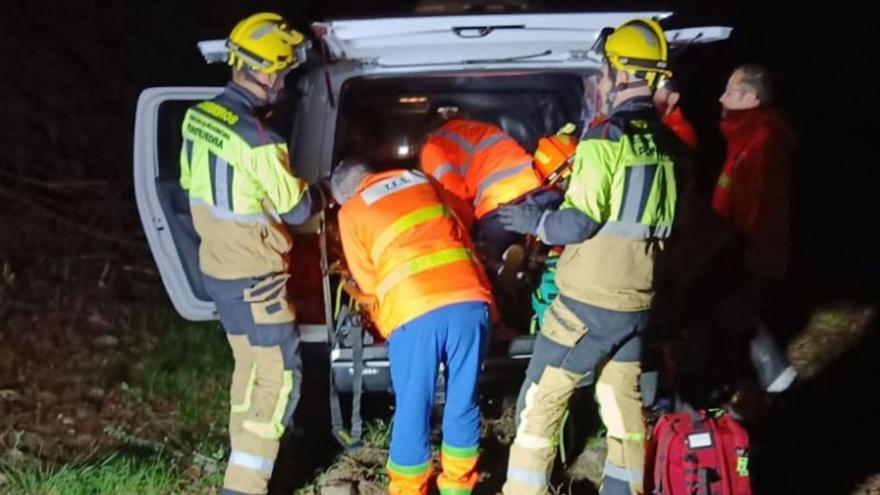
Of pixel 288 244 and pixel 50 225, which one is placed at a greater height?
pixel 288 244

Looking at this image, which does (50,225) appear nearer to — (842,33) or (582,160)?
(582,160)

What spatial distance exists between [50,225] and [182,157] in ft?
14.3

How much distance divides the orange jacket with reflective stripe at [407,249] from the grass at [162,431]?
1.24 metres

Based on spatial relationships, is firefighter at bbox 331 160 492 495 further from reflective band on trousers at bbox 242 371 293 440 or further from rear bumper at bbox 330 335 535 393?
A: reflective band on trousers at bbox 242 371 293 440

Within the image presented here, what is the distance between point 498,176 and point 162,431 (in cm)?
205

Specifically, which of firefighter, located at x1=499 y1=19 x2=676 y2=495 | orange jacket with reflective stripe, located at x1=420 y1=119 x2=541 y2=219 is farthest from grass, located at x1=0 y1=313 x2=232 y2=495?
orange jacket with reflective stripe, located at x1=420 y1=119 x2=541 y2=219

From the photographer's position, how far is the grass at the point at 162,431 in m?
4.89

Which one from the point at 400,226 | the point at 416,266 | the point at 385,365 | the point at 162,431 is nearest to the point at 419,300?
the point at 416,266

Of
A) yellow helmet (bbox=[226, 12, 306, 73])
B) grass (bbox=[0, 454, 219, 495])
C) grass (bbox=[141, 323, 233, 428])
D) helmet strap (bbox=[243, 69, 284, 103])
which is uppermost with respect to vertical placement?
yellow helmet (bbox=[226, 12, 306, 73])

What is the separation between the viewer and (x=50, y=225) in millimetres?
8539

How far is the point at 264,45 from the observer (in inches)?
174

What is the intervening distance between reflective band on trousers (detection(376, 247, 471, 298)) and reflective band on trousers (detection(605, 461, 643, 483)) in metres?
1.04

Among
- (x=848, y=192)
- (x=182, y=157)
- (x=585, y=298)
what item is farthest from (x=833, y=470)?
(x=848, y=192)

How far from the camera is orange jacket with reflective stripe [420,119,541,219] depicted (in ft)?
16.6
